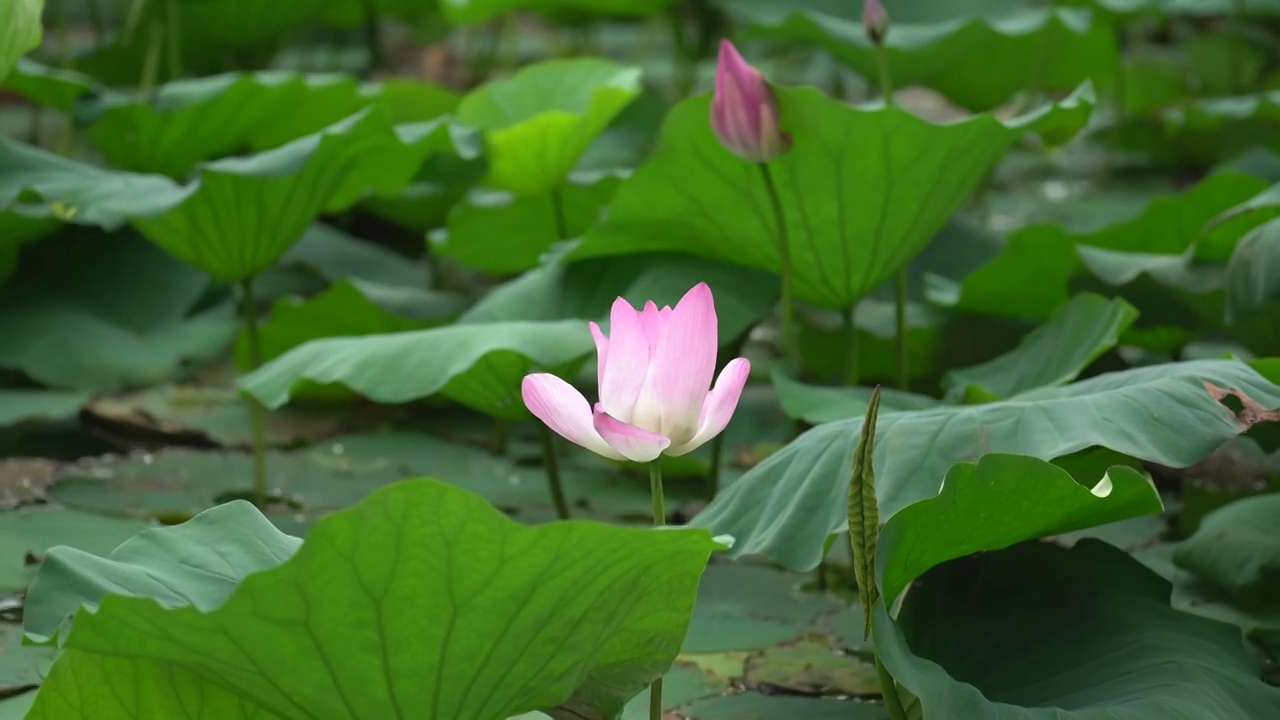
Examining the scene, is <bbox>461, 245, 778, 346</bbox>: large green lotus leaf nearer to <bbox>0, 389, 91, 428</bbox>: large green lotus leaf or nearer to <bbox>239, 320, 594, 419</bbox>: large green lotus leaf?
<bbox>239, 320, 594, 419</bbox>: large green lotus leaf

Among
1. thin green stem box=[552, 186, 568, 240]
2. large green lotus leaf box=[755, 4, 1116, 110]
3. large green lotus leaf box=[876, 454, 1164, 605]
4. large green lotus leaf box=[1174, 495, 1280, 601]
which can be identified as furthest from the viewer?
large green lotus leaf box=[755, 4, 1116, 110]

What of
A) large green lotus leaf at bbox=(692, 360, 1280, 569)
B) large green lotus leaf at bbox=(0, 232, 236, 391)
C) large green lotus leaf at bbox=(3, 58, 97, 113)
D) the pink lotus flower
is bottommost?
large green lotus leaf at bbox=(0, 232, 236, 391)

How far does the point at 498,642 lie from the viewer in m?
0.77

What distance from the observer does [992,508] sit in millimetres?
927

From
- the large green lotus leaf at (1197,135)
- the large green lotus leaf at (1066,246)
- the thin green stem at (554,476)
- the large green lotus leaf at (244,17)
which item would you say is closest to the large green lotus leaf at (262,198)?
the thin green stem at (554,476)

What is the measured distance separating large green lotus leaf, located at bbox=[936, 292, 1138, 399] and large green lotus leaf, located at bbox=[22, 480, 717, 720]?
0.64 m

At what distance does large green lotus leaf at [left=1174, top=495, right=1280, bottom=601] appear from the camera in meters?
1.23

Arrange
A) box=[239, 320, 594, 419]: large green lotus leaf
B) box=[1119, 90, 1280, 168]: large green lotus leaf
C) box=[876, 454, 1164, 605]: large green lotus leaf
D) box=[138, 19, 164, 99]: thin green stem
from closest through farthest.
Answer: box=[876, 454, 1164, 605]: large green lotus leaf < box=[239, 320, 594, 419]: large green lotus leaf < box=[138, 19, 164, 99]: thin green stem < box=[1119, 90, 1280, 168]: large green lotus leaf

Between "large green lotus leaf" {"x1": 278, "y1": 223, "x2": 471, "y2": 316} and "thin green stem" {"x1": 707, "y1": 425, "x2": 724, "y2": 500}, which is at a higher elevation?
"thin green stem" {"x1": 707, "y1": 425, "x2": 724, "y2": 500}

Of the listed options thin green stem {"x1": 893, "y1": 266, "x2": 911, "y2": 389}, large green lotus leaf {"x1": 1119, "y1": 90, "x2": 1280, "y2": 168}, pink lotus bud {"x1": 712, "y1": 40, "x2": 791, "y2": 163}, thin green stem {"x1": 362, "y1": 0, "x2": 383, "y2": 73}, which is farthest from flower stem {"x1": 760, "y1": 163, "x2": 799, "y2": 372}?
thin green stem {"x1": 362, "y1": 0, "x2": 383, "y2": 73}

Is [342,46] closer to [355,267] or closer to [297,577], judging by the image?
[355,267]

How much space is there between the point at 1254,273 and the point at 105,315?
60.6 inches

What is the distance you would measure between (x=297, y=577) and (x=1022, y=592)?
609 mm

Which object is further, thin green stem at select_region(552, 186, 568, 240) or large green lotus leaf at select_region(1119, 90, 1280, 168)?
large green lotus leaf at select_region(1119, 90, 1280, 168)
